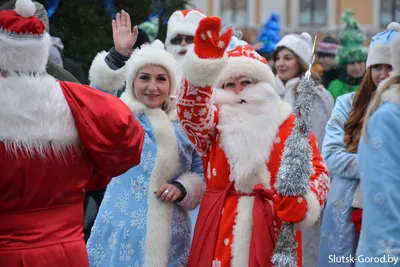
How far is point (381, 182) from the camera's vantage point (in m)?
3.76

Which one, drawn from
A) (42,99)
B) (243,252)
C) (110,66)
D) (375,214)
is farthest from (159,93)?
(375,214)

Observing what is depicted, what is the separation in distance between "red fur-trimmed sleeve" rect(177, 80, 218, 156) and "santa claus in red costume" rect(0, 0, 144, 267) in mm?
736

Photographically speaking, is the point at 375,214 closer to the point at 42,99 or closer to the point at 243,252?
the point at 243,252

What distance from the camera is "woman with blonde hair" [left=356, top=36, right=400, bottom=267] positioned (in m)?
3.73

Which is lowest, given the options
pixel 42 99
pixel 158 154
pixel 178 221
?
pixel 178 221

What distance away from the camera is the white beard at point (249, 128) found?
4.81 meters

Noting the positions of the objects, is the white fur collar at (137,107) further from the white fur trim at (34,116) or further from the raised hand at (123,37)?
the white fur trim at (34,116)

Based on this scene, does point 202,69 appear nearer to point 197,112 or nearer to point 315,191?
point 197,112

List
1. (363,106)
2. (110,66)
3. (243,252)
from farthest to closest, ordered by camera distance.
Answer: (363,106), (110,66), (243,252)

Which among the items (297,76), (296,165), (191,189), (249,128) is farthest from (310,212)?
(297,76)

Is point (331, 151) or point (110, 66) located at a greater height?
point (110, 66)

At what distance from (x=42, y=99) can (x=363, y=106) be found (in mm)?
2619

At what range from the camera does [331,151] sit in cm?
591

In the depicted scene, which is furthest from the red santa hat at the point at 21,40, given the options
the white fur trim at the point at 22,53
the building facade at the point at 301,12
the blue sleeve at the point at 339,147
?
the building facade at the point at 301,12
